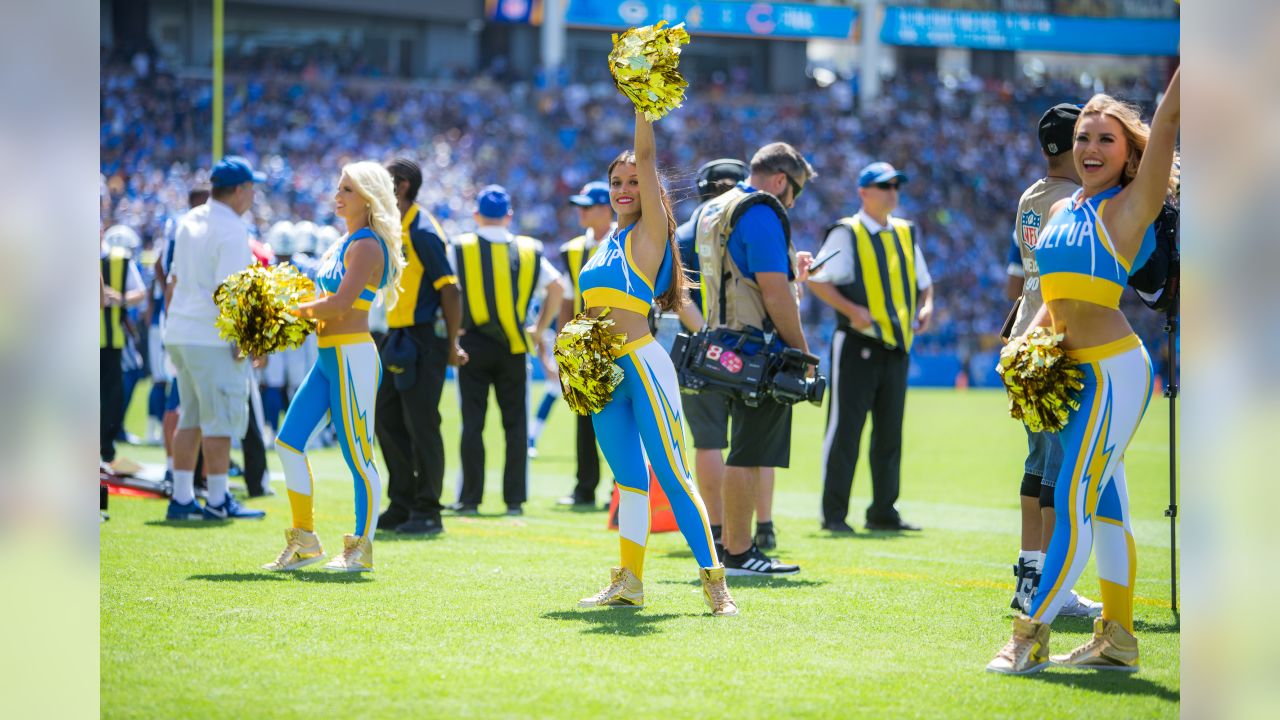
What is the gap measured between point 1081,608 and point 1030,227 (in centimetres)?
177

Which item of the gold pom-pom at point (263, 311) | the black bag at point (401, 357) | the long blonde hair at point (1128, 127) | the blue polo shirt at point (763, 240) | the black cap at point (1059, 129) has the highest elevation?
the black cap at point (1059, 129)

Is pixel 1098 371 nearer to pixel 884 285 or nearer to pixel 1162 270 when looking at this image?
pixel 1162 270

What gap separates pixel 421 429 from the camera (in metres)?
8.89

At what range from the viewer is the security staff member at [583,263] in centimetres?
1001

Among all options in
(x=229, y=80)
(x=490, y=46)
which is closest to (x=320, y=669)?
(x=229, y=80)

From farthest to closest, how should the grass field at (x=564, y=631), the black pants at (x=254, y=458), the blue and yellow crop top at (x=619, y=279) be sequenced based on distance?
the black pants at (x=254, y=458) < the blue and yellow crop top at (x=619, y=279) < the grass field at (x=564, y=631)

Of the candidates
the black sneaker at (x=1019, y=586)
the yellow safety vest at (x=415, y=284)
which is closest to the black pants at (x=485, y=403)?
the yellow safety vest at (x=415, y=284)

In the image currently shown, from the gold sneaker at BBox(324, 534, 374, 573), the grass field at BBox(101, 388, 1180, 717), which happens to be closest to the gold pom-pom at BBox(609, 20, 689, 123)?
the grass field at BBox(101, 388, 1180, 717)

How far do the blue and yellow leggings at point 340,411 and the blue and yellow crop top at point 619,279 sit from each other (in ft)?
4.71

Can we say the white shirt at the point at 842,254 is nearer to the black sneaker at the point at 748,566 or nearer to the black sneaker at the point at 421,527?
the black sneaker at the point at 748,566

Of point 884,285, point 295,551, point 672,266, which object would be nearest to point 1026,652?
point 672,266

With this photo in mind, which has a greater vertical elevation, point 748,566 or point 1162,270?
point 1162,270

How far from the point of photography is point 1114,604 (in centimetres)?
492

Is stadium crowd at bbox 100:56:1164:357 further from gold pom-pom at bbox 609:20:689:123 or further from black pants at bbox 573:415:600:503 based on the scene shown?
gold pom-pom at bbox 609:20:689:123
